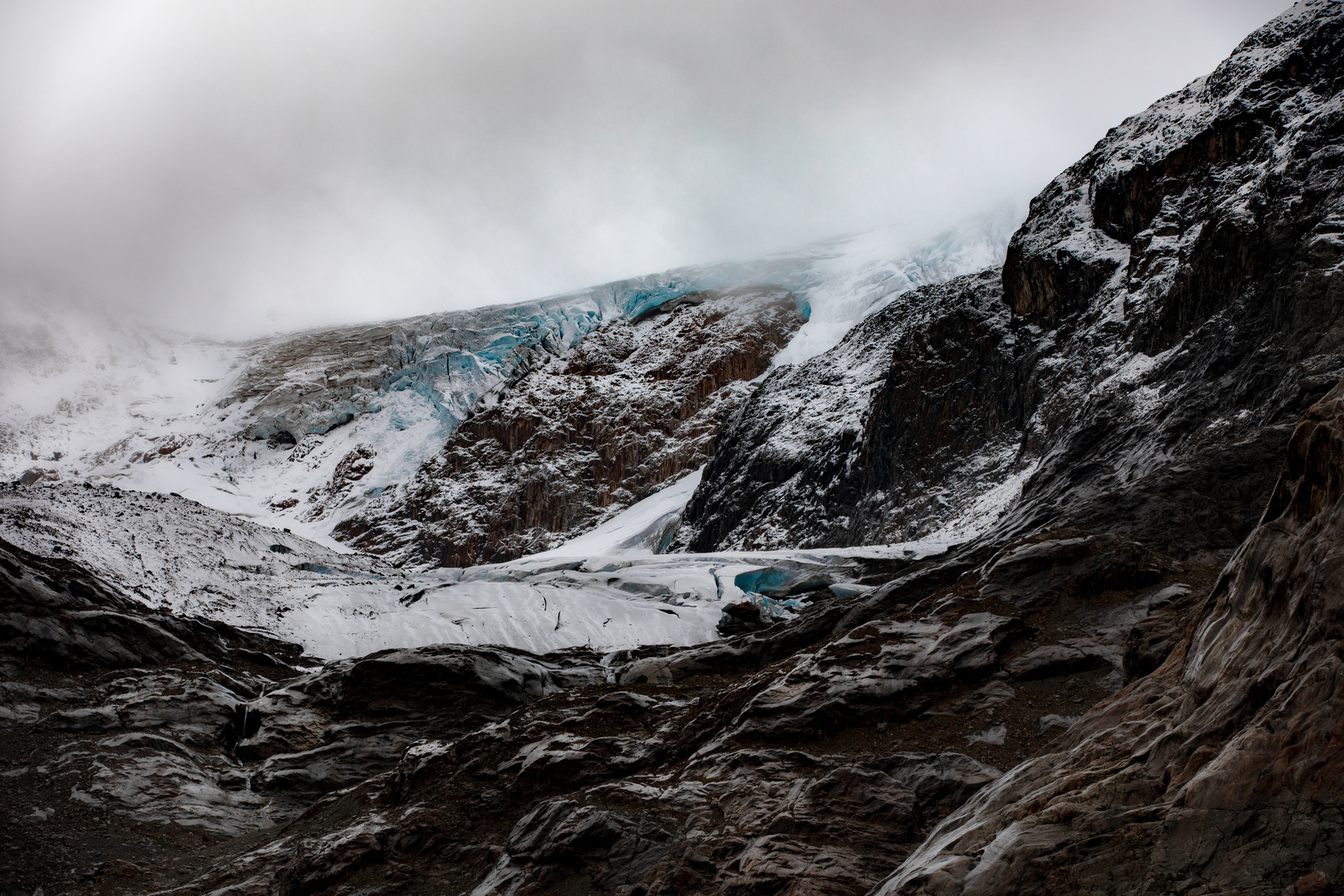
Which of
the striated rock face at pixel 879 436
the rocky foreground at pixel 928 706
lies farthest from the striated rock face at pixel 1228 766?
the striated rock face at pixel 879 436

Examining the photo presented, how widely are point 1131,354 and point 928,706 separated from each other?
129 feet

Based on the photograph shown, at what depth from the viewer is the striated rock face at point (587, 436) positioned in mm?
122250

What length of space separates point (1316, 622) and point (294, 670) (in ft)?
97.8

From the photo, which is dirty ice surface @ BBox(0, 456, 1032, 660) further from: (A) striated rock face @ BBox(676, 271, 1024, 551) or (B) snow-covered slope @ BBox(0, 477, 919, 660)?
(A) striated rock face @ BBox(676, 271, 1024, 551)

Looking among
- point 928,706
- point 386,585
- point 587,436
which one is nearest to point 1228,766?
point 928,706

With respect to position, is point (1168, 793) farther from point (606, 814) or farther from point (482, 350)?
point (482, 350)

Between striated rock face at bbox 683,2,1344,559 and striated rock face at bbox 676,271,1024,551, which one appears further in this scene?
striated rock face at bbox 676,271,1024,551

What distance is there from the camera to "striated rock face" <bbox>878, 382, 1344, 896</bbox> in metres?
5.21

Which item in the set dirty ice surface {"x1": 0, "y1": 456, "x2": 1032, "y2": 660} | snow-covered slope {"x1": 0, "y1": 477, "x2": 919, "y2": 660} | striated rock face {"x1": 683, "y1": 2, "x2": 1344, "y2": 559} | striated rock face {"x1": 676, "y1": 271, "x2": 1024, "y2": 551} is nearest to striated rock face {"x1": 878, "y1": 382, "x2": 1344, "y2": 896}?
striated rock face {"x1": 683, "y1": 2, "x2": 1344, "y2": 559}

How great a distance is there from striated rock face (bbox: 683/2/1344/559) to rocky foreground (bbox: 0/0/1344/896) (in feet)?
0.82

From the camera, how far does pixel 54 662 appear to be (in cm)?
2380

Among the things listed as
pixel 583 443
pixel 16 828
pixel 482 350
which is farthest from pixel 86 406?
pixel 16 828

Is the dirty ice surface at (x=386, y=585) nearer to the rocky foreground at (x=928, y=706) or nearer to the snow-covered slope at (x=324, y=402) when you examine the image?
the rocky foreground at (x=928, y=706)

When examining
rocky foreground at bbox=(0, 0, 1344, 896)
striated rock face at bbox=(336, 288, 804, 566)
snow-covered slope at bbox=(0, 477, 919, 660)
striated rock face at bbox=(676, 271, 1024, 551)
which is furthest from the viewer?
striated rock face at bbox=(336, 288, 804, 566)
